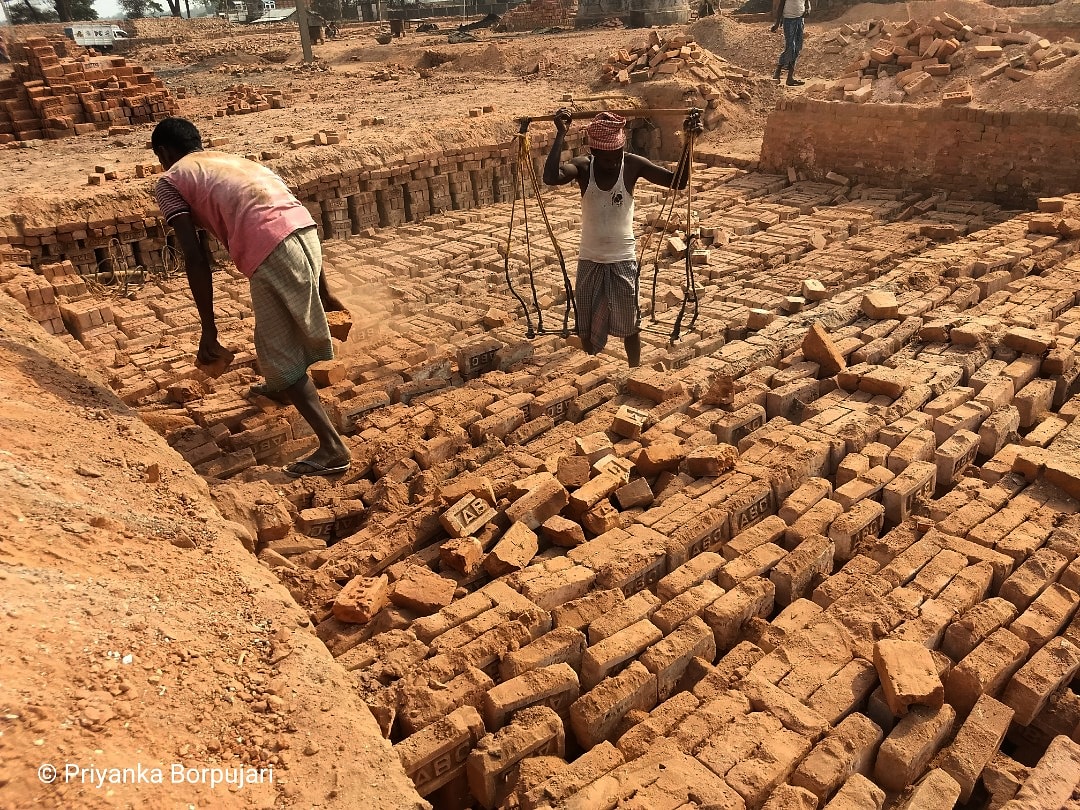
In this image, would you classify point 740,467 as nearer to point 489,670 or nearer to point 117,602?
point 489,670

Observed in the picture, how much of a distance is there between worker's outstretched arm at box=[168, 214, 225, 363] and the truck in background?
26.3 meters

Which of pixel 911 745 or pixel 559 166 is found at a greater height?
pixel 559 166

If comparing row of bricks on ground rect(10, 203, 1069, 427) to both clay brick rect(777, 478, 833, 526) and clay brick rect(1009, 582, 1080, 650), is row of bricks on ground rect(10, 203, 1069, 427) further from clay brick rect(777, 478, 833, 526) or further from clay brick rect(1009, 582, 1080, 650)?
clay brick rect(1009, 582, 1080, 650)

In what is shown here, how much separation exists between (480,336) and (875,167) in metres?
6.63

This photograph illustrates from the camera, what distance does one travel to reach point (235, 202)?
395 centimetres

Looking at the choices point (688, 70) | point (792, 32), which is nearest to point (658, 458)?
point (688, 70)

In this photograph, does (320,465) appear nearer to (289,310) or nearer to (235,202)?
(289,310)

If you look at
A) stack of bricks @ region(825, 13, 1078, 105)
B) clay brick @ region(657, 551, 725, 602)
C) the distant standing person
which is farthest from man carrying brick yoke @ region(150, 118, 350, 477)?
the distant standing person

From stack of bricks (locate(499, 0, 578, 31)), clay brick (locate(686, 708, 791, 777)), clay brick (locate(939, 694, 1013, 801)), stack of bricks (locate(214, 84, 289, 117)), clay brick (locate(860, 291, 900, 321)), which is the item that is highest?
stack of bricks (locate(499, 0, 578, 31))

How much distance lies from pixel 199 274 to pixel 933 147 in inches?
337

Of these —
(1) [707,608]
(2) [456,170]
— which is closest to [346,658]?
(1) [707,608]

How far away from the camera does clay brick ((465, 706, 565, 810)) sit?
2523mm

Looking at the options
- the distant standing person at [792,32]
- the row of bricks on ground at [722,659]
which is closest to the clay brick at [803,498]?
the row of bricks on ground at [722,659]

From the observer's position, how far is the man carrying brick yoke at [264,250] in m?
3.95
